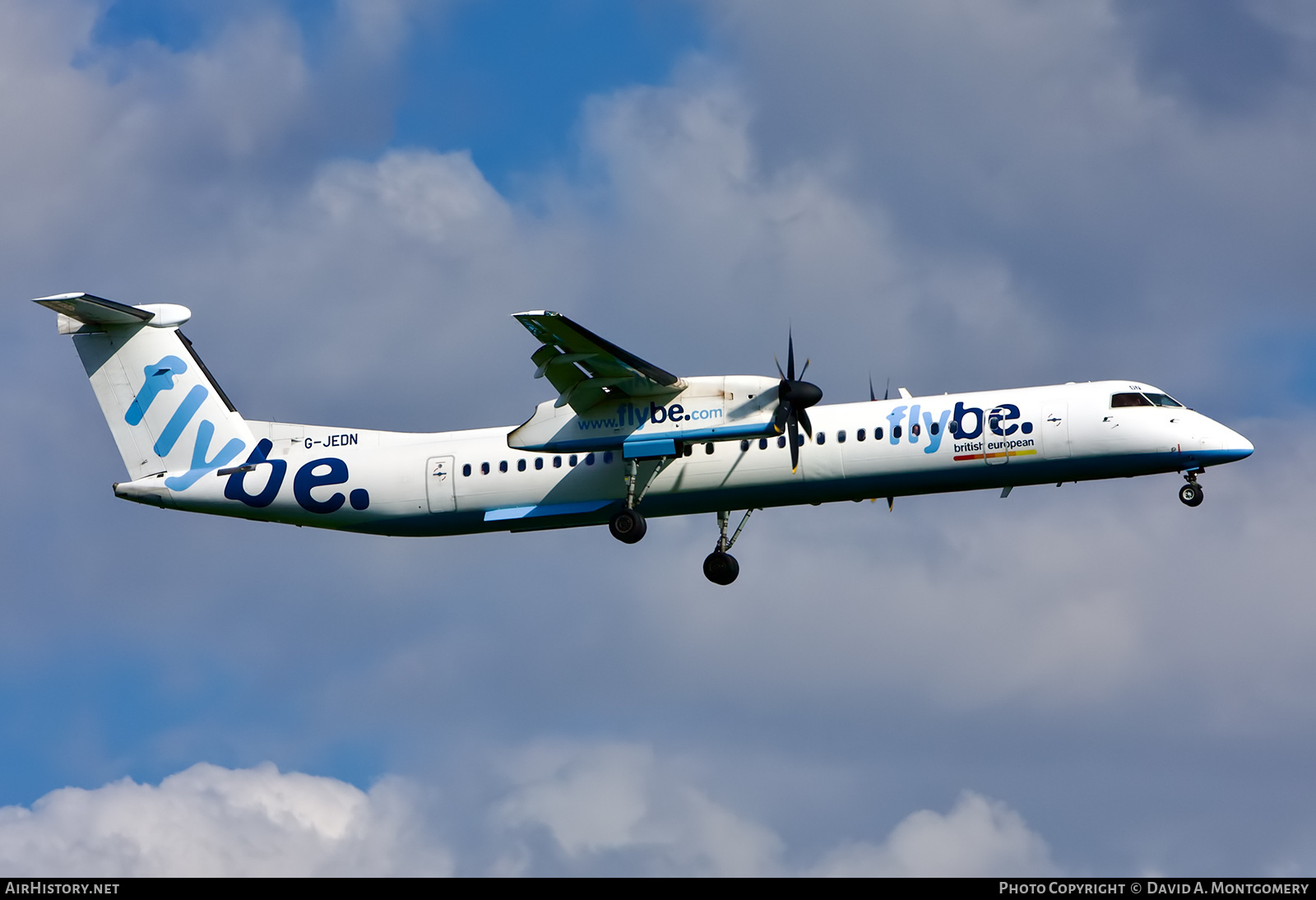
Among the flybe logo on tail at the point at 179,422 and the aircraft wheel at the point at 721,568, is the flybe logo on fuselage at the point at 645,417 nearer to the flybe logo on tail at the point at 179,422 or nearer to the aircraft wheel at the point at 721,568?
the aircraft wheel at the point at 721,568

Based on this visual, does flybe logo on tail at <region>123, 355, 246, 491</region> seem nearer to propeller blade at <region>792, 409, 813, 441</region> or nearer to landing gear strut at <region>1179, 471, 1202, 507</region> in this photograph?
propeller blade at <region>792, 409, 813, 441</region>

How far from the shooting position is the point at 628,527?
32.0 metres

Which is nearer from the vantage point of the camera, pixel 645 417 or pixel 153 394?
pixel 645 417

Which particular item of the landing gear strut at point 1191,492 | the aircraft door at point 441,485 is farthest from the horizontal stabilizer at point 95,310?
the landing gear strut at point 1191,492

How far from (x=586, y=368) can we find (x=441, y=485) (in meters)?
4.42

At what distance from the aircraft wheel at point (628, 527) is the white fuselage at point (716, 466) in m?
0.61

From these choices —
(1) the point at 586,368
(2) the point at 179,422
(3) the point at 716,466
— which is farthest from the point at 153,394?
(3) the point at 716,466

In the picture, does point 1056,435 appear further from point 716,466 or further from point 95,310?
point 95,310

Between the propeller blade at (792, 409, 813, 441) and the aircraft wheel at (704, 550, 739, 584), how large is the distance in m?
4.01

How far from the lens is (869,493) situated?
1252 inches

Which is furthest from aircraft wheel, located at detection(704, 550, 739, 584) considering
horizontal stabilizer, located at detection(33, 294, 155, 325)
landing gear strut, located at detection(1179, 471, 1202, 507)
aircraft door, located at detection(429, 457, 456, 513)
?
horizontal stabilizer, located at detection(33, 294, 155, 325)

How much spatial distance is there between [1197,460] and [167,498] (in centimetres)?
2043
